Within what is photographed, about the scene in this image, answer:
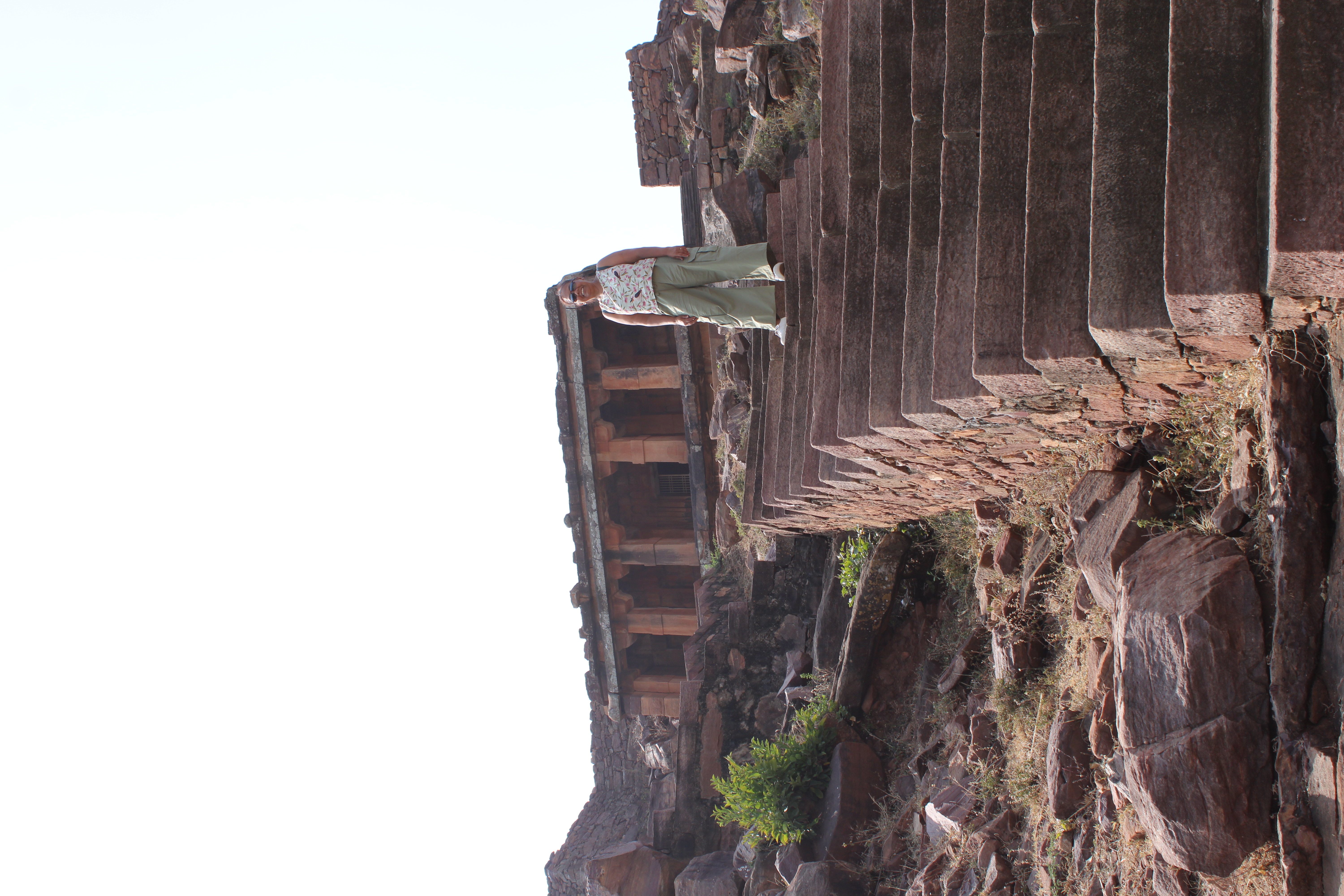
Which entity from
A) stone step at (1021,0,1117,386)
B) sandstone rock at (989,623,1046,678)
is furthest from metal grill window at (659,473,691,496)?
stone step at (1021,0,1117,386)

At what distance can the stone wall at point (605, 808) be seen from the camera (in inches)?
470

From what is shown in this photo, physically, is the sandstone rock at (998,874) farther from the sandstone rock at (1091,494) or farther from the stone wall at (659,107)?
the stone wall at (659,107)

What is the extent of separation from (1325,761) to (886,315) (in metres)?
2.62

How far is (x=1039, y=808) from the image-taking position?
484cm

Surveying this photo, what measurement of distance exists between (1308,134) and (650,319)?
4.52 m

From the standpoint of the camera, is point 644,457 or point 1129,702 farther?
point 644,457

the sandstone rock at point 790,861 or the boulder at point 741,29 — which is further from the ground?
the boulder at point 741,29

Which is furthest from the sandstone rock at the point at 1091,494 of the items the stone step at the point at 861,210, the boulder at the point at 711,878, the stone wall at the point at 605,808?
the stone wall at the point at 605,808

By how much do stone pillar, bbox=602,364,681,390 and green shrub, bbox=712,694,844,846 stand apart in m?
5.19

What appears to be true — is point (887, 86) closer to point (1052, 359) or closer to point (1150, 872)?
point (1052, 359)

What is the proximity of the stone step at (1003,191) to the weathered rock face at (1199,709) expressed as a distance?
102cm

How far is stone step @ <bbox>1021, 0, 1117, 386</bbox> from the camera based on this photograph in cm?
312

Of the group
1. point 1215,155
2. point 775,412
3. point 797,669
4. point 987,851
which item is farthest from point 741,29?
point 987,851

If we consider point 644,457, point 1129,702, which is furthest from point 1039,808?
point 644,457
